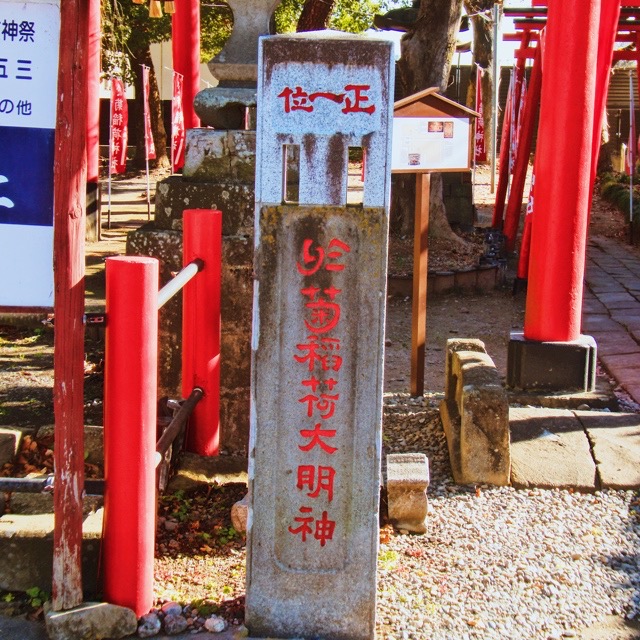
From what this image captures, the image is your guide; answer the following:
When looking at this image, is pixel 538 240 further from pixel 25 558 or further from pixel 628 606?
pixel 25 558

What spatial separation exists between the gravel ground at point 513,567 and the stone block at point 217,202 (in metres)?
1.52

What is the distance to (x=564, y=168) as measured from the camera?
5215 millimetres

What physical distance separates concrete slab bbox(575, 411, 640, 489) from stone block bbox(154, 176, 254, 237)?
2016 millimetres

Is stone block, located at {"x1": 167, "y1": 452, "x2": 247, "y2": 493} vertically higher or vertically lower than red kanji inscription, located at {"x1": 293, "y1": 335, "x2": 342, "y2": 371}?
lower

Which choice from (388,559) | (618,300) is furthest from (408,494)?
(618,300)

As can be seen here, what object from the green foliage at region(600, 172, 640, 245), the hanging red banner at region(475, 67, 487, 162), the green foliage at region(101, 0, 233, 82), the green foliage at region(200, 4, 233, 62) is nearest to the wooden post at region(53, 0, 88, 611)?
the green foliage at region(600, 172, 640, 245)

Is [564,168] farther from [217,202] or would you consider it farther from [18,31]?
[18,31]

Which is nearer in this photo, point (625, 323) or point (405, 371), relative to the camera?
point (405, 371)

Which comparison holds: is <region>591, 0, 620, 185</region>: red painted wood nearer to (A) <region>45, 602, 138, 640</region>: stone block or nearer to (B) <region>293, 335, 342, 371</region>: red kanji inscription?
(B) <region>293, 335, 342, 371</region>: red kanji inscription

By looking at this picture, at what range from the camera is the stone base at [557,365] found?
5.31 m

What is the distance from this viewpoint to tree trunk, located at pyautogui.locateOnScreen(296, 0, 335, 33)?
1162 cm

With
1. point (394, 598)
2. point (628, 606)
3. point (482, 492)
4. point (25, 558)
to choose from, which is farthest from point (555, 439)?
point (25, 558)

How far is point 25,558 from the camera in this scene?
2.97m

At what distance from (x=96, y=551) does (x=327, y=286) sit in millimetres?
1148
